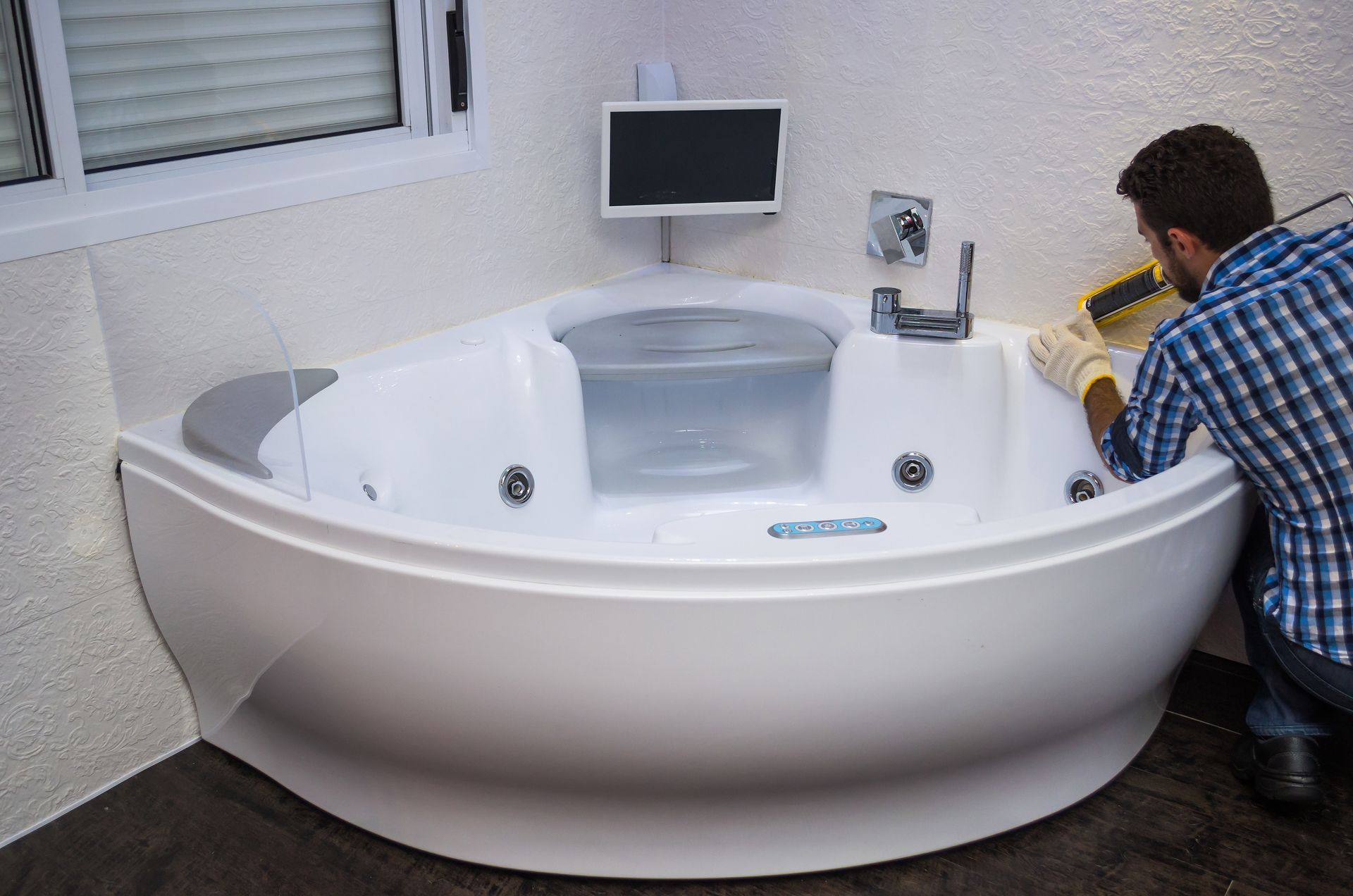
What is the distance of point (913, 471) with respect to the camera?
2.21 meters

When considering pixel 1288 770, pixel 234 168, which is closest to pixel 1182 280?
pixel 1288 770

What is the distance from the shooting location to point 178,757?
1804 millimetres

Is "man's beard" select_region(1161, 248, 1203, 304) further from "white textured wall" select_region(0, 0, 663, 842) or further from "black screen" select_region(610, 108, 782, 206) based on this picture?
"white textured wall" select_region(0, 0, 663, 842)

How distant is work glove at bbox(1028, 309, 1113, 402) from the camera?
1.94 m

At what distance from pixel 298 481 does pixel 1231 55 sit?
165cm

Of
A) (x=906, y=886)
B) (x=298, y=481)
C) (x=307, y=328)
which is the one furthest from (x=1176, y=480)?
(x=307, y=328)

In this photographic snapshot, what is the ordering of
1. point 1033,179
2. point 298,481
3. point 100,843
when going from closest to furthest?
1. point 298,481
2. point 100,843
3. point 1033,179

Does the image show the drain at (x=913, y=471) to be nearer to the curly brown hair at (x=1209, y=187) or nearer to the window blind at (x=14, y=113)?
the curly brown hair at (x=1209, y=187)

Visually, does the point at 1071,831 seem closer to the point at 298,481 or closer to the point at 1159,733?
the point at 1159,733

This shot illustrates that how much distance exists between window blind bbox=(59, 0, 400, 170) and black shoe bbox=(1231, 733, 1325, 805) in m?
1.82

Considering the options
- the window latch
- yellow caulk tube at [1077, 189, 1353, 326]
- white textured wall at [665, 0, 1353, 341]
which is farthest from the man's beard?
the window latch

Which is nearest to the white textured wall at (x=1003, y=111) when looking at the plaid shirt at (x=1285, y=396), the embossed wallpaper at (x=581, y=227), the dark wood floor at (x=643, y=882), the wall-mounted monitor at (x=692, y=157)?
the embossed wallpaper at (x=581, y=227)

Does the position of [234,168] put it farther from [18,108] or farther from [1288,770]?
[1288,770]

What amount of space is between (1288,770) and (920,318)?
3.26ft
